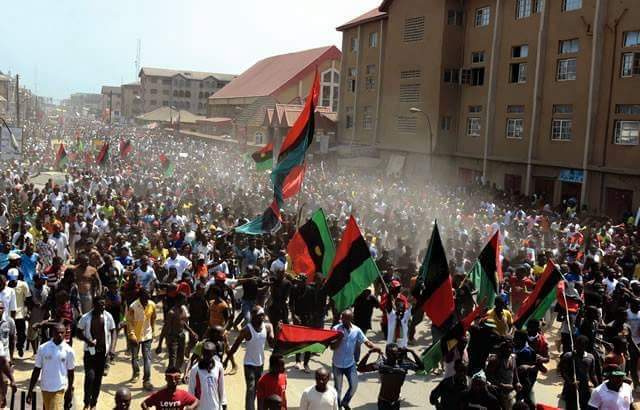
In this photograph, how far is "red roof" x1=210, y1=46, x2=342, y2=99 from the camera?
65.6 metres

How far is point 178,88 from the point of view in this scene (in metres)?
135

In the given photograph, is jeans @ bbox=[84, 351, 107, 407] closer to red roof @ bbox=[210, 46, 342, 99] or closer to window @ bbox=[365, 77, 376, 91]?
window @ bbox=[365, 77, 376, 91]

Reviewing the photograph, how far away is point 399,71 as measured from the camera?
42312 mm

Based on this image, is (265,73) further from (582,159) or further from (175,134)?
(582,159)

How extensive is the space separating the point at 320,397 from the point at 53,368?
9.55 ft

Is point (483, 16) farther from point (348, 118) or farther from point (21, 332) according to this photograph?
point (21, 332)

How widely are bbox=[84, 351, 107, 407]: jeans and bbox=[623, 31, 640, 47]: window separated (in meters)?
24.8

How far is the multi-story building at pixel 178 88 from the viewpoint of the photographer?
134 metres

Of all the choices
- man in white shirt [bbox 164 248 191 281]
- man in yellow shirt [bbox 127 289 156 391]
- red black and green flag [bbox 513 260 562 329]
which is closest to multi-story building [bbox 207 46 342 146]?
man in white shirt [bbox 164 248 191 281]

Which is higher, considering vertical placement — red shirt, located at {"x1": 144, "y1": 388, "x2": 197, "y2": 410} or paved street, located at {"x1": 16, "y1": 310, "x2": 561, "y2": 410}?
red shirt, located at {"x1": 144, "y1": 388, "x2": 197, "y2": 410}

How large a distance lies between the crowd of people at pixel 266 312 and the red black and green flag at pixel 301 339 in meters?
0.19

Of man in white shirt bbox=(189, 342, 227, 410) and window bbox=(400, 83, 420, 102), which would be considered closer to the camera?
man in white shirt bbox=(189, 342, 227, 410)

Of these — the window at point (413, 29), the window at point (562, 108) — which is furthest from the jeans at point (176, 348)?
the window at point (413, 29)

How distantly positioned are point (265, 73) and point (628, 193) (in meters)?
54.9
